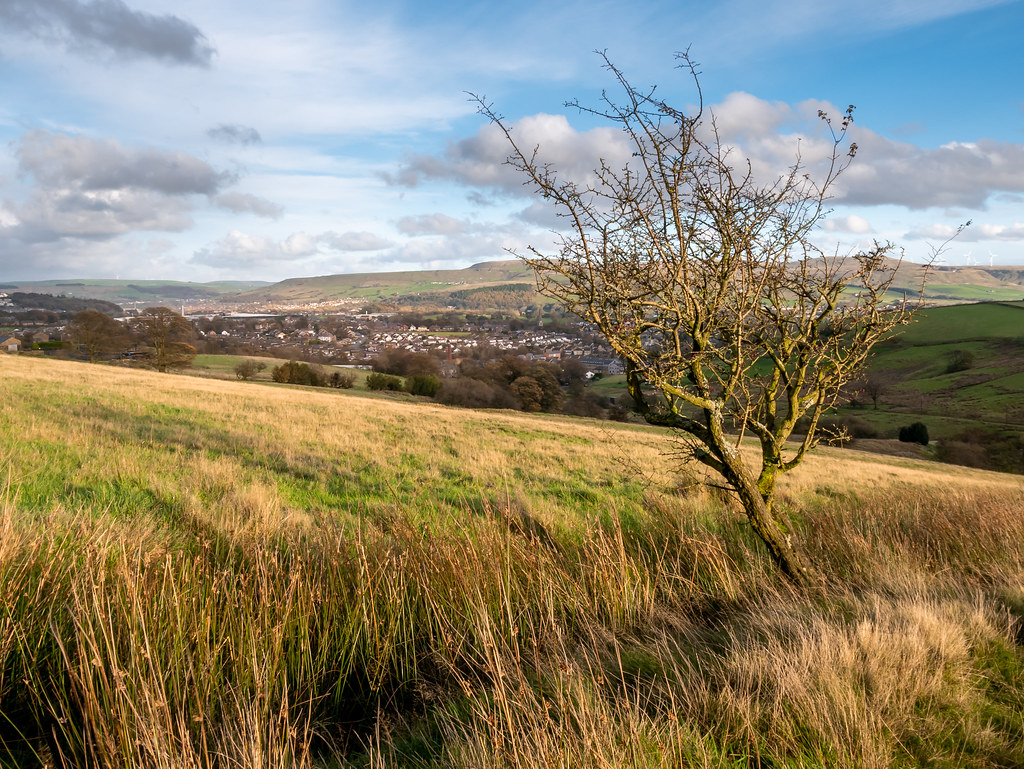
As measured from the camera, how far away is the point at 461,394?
56.1 m

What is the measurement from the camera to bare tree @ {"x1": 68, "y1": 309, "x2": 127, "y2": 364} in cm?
5056

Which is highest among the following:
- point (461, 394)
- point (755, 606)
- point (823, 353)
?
point (823, 353)

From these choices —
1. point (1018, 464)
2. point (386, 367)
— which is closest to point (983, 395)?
point (1018, 464)

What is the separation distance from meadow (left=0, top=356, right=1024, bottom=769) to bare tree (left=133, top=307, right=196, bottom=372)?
158ft

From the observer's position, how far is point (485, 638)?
10.5 ft

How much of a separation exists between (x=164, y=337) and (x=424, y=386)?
24228mm

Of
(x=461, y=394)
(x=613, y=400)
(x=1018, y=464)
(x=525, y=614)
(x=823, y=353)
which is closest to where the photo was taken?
(x=525, y=614)

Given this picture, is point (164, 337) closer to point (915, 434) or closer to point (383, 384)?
point (383, 384)

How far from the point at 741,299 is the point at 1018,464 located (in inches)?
2356

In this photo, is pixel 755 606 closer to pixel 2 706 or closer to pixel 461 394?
pixel 2 706

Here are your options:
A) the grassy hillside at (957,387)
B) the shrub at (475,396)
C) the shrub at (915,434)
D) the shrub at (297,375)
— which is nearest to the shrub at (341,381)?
the shrub at (297,375)

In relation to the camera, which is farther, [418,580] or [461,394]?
[461,394]

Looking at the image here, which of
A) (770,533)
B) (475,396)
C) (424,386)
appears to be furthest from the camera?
(424,386)

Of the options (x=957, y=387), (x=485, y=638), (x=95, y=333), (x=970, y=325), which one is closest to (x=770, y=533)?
(x=485, y=638)
